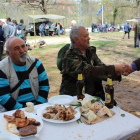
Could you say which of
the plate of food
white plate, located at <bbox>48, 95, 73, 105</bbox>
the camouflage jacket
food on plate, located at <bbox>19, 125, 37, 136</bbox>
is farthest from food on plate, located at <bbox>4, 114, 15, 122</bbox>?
the camouflage jacket

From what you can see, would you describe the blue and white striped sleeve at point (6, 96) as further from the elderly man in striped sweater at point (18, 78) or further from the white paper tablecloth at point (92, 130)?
the white paper tablecloth at point (92, 130)

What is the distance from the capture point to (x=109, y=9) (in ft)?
146

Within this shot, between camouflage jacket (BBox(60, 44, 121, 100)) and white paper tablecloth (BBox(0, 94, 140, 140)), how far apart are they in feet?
2.68

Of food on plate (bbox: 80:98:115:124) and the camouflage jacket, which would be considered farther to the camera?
the camouflage jacket

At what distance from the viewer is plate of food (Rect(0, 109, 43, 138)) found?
4.85 ft

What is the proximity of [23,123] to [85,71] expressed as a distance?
116 cm

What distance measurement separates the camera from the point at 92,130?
1.59m

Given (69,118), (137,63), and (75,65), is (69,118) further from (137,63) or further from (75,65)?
(137,63)

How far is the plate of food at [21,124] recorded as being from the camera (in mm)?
1479

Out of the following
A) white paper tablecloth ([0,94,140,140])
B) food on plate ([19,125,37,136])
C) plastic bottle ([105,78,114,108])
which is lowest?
white paper tablecloth ([0,94,140,140])

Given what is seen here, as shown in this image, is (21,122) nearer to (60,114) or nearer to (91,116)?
(60,114)

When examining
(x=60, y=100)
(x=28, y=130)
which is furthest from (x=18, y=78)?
(x=28, y=130)

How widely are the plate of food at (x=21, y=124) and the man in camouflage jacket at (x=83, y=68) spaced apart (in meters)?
0.99

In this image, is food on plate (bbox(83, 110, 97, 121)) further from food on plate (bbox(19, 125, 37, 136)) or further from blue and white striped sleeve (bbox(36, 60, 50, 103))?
blue and white striped sleeve (bbox(36, 60, 50, 103))
